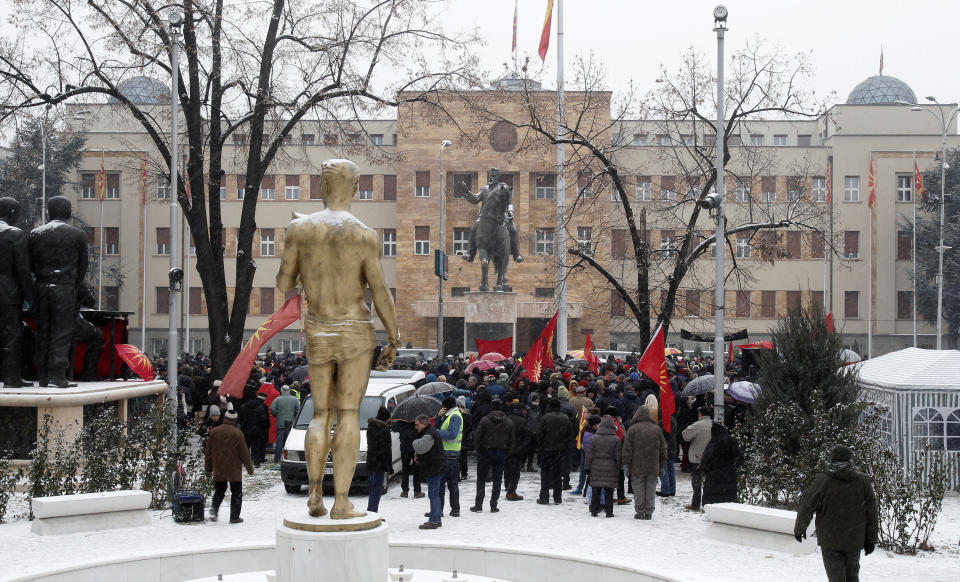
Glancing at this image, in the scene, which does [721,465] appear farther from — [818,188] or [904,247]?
[818,188]

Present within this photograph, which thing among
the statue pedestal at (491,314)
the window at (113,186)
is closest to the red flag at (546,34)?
the statue pedestal at (491,314)

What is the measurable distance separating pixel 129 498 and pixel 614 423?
641cm

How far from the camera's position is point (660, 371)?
53.4ft

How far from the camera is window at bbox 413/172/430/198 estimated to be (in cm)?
5903

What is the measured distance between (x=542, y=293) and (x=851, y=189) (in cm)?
1826

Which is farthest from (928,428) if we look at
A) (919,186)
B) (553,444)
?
(919,186)

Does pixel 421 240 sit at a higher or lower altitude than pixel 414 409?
higher

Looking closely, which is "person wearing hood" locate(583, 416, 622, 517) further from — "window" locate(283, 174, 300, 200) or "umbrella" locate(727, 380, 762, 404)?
"window" locate(283, 174, 300, 200)

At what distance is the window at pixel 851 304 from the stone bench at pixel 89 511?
5198 centimetres

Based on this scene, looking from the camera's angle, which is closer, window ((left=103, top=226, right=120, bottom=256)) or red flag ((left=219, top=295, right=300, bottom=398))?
red flag ((left=219, top=295, right=300, bottom=398))

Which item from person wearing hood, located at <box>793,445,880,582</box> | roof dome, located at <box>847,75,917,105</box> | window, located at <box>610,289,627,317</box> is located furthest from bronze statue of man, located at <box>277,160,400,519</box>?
roof dome, located at <box>847,75,917,105</box>

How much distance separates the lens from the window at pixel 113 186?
6091 centimetres

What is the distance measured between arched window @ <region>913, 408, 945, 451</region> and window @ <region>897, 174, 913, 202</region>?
46.3 m

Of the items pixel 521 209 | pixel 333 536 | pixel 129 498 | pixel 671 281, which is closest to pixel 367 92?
pixel 671 281
